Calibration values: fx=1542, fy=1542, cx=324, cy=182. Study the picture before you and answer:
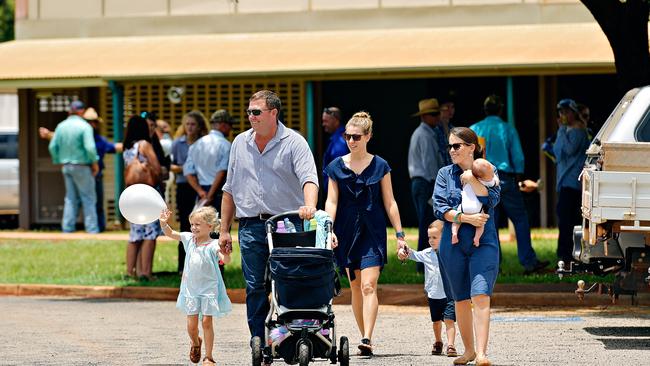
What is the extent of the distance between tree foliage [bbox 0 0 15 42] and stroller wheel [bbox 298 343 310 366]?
137 ft

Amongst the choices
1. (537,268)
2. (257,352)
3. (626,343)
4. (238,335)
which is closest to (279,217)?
(257,352)

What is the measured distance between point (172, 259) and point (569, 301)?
615 centimetres

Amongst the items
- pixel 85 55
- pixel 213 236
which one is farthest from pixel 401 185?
pixel 213 236

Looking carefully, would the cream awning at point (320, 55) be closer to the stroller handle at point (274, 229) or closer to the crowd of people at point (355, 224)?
the crowd of people at point (355, 224)

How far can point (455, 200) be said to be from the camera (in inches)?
419

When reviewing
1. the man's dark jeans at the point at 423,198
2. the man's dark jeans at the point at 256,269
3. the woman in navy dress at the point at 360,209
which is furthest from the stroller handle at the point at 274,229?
the man's dark jeans at the point at 423,198

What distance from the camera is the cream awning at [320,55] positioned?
22.0m

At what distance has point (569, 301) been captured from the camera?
49.4 ft

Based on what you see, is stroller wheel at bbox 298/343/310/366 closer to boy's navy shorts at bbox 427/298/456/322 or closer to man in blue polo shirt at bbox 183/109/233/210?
boy's navy shorts at bbox 427/298/456/322

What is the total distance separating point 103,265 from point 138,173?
2.82 metres

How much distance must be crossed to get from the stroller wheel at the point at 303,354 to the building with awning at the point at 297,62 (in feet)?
41.6

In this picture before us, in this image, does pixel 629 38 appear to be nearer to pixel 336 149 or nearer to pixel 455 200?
pixel 336 149

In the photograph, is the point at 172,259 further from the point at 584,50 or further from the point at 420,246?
the point at 584,50

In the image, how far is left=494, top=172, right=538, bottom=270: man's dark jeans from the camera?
16953 mm
